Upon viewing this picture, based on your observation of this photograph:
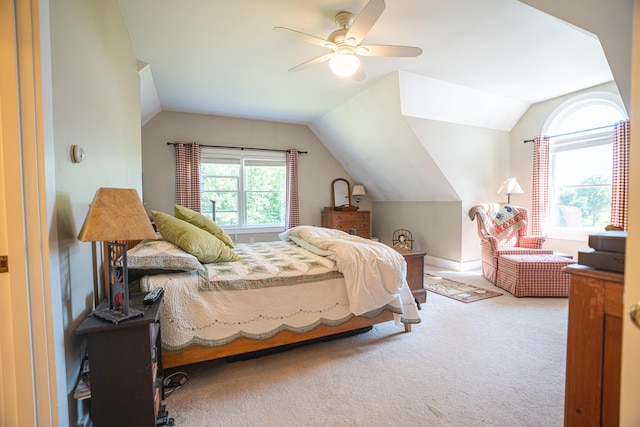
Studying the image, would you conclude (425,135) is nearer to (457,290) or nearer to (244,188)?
(457,290)

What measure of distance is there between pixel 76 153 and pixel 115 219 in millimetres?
397

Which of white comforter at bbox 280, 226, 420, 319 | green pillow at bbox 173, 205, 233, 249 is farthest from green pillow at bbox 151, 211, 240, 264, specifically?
white comforter at bbox 280, 226, 420, 319

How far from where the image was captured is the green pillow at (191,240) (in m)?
2.10

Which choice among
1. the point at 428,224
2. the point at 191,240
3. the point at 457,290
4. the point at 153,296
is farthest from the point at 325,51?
the point at 428,224

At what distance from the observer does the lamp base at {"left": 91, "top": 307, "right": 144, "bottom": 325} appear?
49.4 inches

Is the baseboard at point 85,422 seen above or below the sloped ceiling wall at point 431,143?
below

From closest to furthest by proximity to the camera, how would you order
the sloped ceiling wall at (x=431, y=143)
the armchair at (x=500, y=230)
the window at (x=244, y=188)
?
the sloped ceiling wall at (x=431, y=143) < the armchair at (x=500, y=230) < the window at (x=244, y=188)

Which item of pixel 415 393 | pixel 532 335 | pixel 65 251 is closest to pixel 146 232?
pixel 65 251

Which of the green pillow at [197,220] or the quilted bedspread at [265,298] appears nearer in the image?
the quilted bedspread at [265,298]

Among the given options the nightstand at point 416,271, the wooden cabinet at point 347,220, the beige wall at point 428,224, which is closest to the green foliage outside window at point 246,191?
the wooden cabinet at point 347,220

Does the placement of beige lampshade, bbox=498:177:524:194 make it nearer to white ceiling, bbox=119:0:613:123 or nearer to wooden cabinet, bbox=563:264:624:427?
white ceiling, bbox=119:0:613:123

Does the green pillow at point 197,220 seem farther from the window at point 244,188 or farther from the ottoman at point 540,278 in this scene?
the ottoman at point 540,278

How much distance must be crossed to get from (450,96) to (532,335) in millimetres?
3053

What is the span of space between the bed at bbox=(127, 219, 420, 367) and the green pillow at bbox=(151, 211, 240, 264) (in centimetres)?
6
